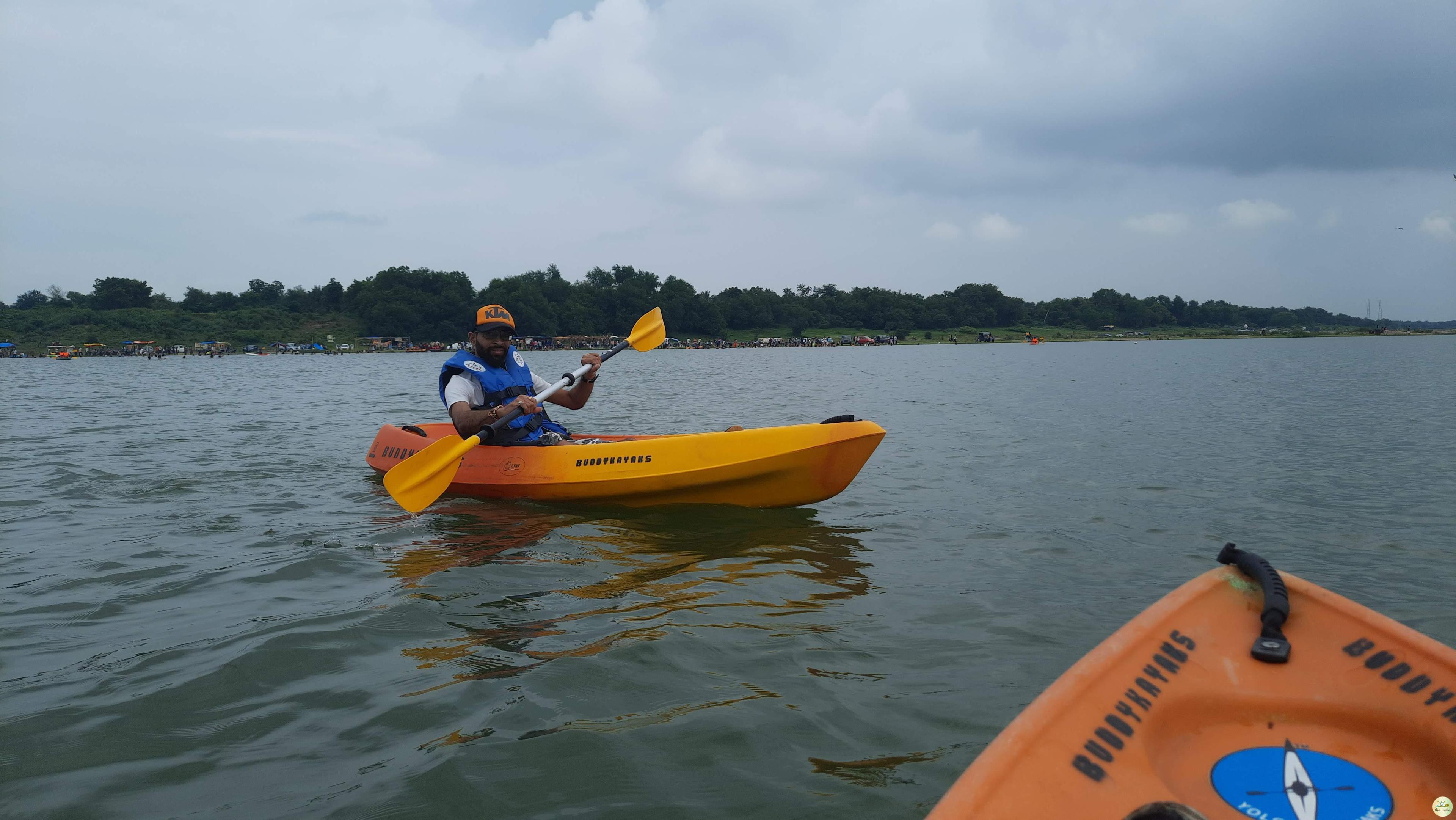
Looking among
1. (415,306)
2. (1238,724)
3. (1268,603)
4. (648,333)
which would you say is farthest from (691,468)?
(415,306)

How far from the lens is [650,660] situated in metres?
3.60

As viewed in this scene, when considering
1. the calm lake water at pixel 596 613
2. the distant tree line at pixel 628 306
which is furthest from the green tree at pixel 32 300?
the calm lake water at pixel 596 613

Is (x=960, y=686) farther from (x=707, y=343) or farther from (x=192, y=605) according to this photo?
(x=707, y=343)

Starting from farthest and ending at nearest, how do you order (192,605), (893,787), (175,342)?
(175,342), (192,605), (893,787)

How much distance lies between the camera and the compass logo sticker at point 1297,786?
6.23ft

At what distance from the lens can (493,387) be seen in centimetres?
713

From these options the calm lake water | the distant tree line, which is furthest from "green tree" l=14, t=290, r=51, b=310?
the calm lake water

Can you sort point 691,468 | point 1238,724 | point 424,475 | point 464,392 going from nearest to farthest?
1. point 1238,724
2. point 691,468
3. point 424,475
4. point 464,392

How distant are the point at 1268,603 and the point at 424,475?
5.77 m

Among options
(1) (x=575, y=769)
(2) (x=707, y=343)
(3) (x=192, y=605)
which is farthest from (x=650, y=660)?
(2) (x=707, y=343)

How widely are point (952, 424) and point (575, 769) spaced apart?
12.4 meters

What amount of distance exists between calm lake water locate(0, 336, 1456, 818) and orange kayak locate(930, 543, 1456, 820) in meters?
0.77

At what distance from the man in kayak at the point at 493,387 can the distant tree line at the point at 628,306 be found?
343 ft

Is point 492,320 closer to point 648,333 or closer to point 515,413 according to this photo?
point 515,413
